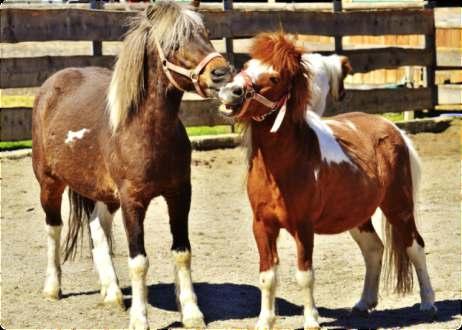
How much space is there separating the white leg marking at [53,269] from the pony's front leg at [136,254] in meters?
1.18

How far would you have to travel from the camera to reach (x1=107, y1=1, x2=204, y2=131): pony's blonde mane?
5.98m

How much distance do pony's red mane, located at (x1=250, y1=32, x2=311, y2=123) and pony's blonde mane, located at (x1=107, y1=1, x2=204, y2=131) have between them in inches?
21.5

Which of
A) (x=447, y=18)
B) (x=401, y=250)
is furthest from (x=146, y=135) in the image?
(x=447, y=18)

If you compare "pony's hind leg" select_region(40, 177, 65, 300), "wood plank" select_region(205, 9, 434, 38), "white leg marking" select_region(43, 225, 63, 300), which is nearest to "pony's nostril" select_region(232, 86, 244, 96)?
"pony's hind leg" select_region(40, 177, 65, 300)

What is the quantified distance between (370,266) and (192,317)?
4.03ft

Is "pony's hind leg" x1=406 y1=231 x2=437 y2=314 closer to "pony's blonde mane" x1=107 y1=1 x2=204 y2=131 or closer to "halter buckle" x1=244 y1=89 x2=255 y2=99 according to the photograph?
"halter buckle" x1=244 y1=89 x2=255 y2=99

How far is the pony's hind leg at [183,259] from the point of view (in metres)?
6.15

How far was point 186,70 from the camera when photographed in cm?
590

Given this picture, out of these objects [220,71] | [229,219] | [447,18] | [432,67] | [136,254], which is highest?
[447,18]

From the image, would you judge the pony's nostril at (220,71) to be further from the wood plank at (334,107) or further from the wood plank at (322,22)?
the wood plank at (322,22)

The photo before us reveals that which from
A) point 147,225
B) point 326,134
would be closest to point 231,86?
point 326,134

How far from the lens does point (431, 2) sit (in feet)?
53.0

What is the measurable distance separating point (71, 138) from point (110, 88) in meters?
0.58

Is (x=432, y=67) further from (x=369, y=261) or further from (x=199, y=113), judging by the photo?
(x=369, y=261)
